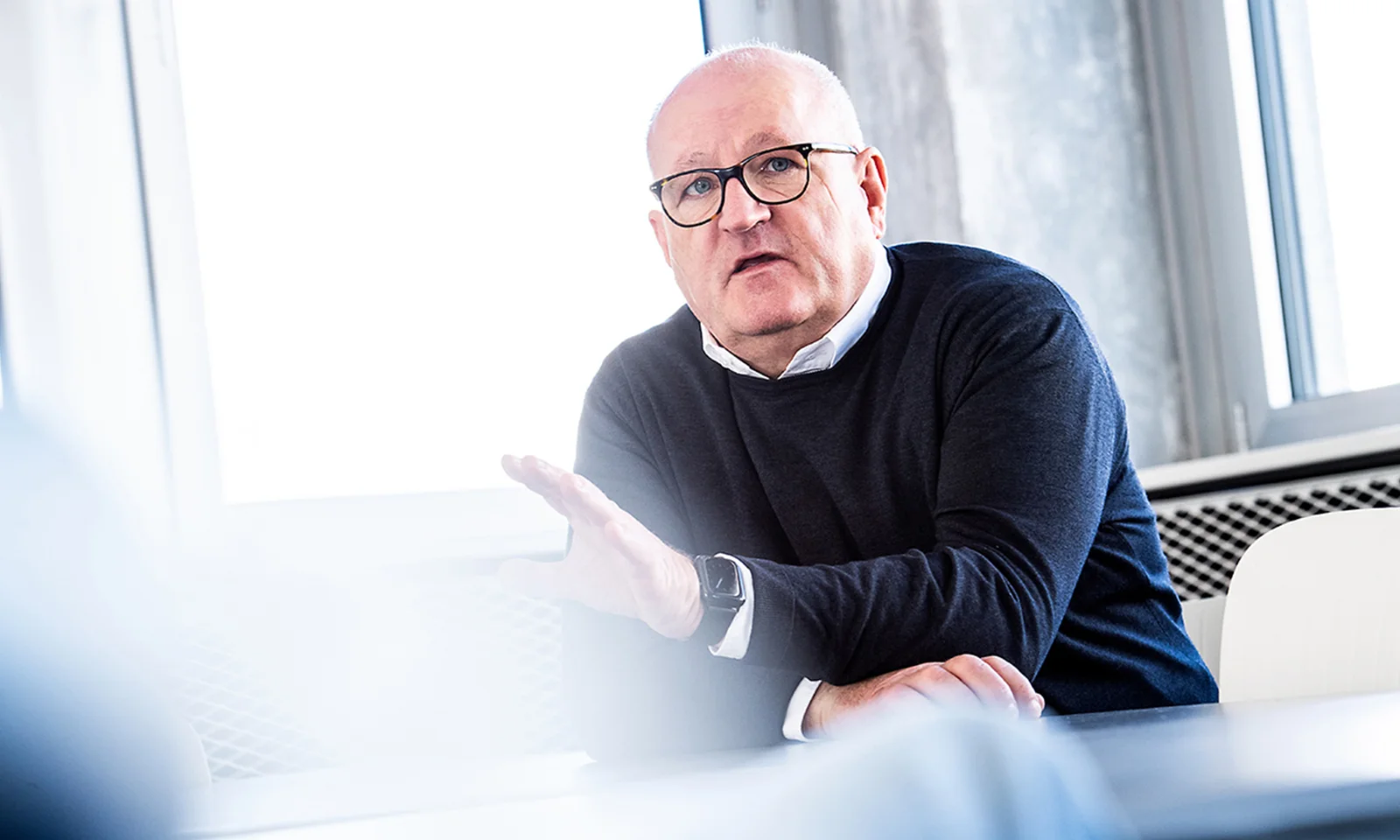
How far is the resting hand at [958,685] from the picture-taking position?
1.08 meters

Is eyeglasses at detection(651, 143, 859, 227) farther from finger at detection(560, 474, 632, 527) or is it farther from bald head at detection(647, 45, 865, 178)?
finger at detection(560, 474, 632, 527)

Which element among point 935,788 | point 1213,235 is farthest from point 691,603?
point 1213,235

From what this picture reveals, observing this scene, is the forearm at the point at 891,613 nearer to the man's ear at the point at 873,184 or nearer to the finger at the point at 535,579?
the finger at the point at 535,579

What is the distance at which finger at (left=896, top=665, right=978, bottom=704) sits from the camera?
109 cm

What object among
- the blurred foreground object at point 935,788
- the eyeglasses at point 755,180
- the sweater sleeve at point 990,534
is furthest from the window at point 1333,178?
the blurred foreground object at point 935,788

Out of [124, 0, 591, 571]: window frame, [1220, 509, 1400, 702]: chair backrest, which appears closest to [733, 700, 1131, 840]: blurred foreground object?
[1220, 509, 1400, 702]: chair backrest

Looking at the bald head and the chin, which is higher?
the bald head

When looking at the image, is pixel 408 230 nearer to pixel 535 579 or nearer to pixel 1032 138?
pixel 1032 138

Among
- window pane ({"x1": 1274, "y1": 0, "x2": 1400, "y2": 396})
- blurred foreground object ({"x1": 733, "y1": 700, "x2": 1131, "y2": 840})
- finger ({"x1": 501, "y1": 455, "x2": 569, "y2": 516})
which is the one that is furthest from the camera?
window pane ({"x1": 1274, "y1": 0, "x2": 1400, "y2": 396})

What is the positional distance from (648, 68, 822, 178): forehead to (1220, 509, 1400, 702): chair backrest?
724 millimetres

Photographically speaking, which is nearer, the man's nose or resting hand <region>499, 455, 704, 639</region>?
resting hand <region>499, 455, 704, 639</region>

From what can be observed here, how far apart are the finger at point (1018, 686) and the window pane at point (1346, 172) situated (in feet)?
5.05

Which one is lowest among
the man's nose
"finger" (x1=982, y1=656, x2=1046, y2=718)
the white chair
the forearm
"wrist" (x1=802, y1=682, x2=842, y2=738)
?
the white chair

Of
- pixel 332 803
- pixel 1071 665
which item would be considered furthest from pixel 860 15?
pixel 332 803
